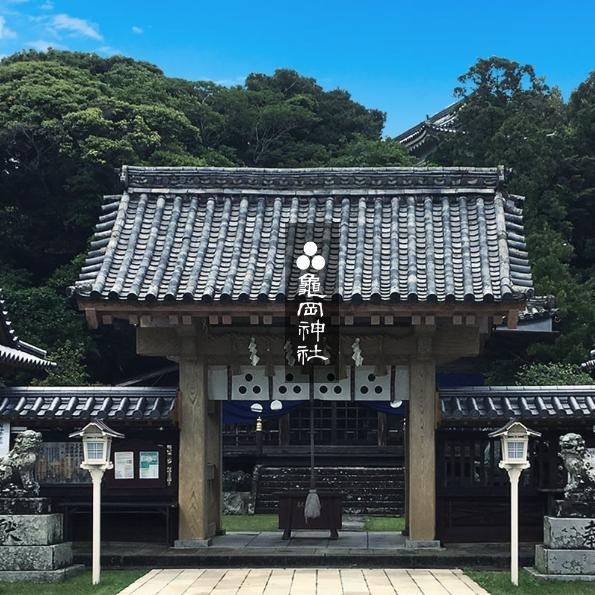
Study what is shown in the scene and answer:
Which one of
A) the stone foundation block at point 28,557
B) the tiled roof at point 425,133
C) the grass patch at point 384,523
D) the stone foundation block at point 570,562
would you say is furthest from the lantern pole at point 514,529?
the tiled roof at point 425,133

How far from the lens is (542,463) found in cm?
1558

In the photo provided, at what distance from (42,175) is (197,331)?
24.2 m

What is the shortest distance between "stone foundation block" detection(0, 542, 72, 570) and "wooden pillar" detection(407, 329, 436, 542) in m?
5.68

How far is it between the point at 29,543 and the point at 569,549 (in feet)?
24.7

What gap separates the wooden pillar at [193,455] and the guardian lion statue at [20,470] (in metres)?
2.57

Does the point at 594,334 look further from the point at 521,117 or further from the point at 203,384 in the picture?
the point at 203,384

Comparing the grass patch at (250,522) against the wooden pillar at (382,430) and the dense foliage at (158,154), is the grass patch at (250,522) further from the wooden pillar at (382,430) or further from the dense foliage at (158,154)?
the dense foliage at (158,154)

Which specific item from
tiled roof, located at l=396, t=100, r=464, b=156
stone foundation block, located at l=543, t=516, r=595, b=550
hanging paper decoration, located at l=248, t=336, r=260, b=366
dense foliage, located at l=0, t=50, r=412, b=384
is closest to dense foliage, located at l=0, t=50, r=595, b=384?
dense foliage, located at l=0, t=50, r=412, b=384

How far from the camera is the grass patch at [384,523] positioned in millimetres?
21141

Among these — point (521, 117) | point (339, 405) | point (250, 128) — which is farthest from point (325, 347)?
point (250, 128)

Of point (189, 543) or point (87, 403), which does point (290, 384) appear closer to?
point (189, 543)

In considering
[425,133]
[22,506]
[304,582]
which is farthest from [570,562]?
[425,133]

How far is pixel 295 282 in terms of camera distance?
15055 millimetres

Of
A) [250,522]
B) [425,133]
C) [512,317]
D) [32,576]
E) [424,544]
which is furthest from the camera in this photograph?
[425,133]
